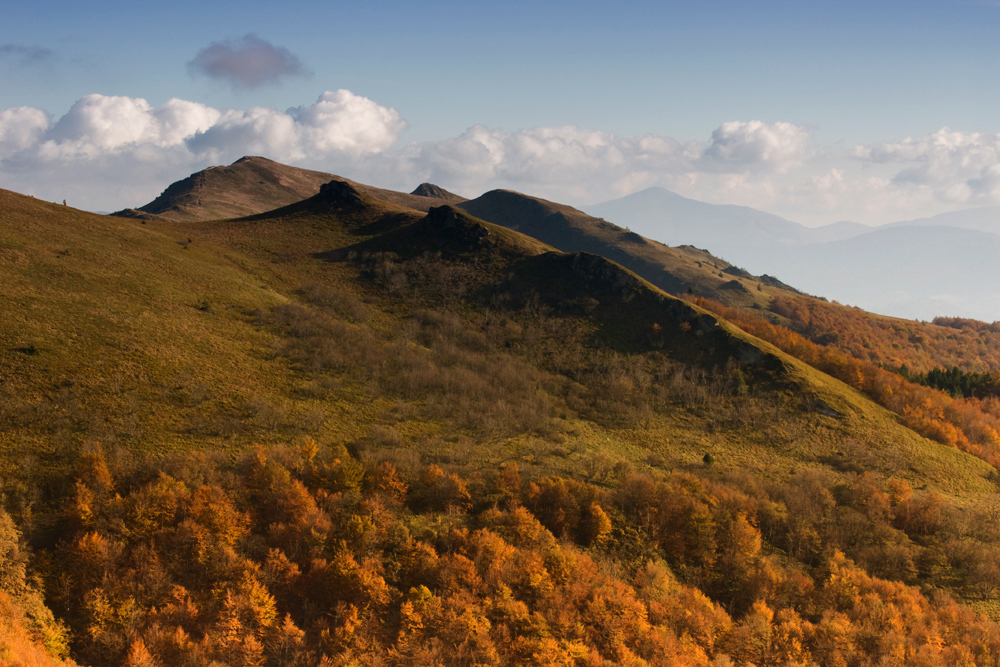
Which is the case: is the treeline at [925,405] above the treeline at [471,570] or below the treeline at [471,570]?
above

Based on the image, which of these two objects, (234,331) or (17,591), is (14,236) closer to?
(234,331)

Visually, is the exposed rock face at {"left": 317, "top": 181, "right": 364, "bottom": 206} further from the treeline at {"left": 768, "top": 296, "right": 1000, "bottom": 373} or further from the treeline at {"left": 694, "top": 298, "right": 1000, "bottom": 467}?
the treeline at {"left": 768, "top": 296, "right": 1000, "bottom": 373}

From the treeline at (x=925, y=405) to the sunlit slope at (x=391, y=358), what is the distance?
25.9ft

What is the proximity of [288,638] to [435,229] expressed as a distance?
113455 mm

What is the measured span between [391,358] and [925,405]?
375ft

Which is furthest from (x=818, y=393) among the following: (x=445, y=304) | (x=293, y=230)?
(x=293, y=230)

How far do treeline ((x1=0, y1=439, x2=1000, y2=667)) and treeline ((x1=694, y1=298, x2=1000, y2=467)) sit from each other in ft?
129

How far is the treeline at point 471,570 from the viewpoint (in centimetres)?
3503

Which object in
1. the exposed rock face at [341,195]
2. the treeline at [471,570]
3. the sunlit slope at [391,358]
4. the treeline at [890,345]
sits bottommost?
the treeline at [471,570]

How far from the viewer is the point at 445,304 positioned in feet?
361

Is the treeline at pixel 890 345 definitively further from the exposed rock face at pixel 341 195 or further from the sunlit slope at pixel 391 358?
the exposed rock face at pixel 341 195

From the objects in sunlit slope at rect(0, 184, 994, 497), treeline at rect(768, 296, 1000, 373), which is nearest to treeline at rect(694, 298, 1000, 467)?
sunlit slope at rect(0, 184, 994, 497)

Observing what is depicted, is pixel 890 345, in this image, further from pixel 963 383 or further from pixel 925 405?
pixel 925 405

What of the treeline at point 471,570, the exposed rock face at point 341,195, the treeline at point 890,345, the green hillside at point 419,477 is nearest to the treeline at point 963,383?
the treeline at point 890,345
